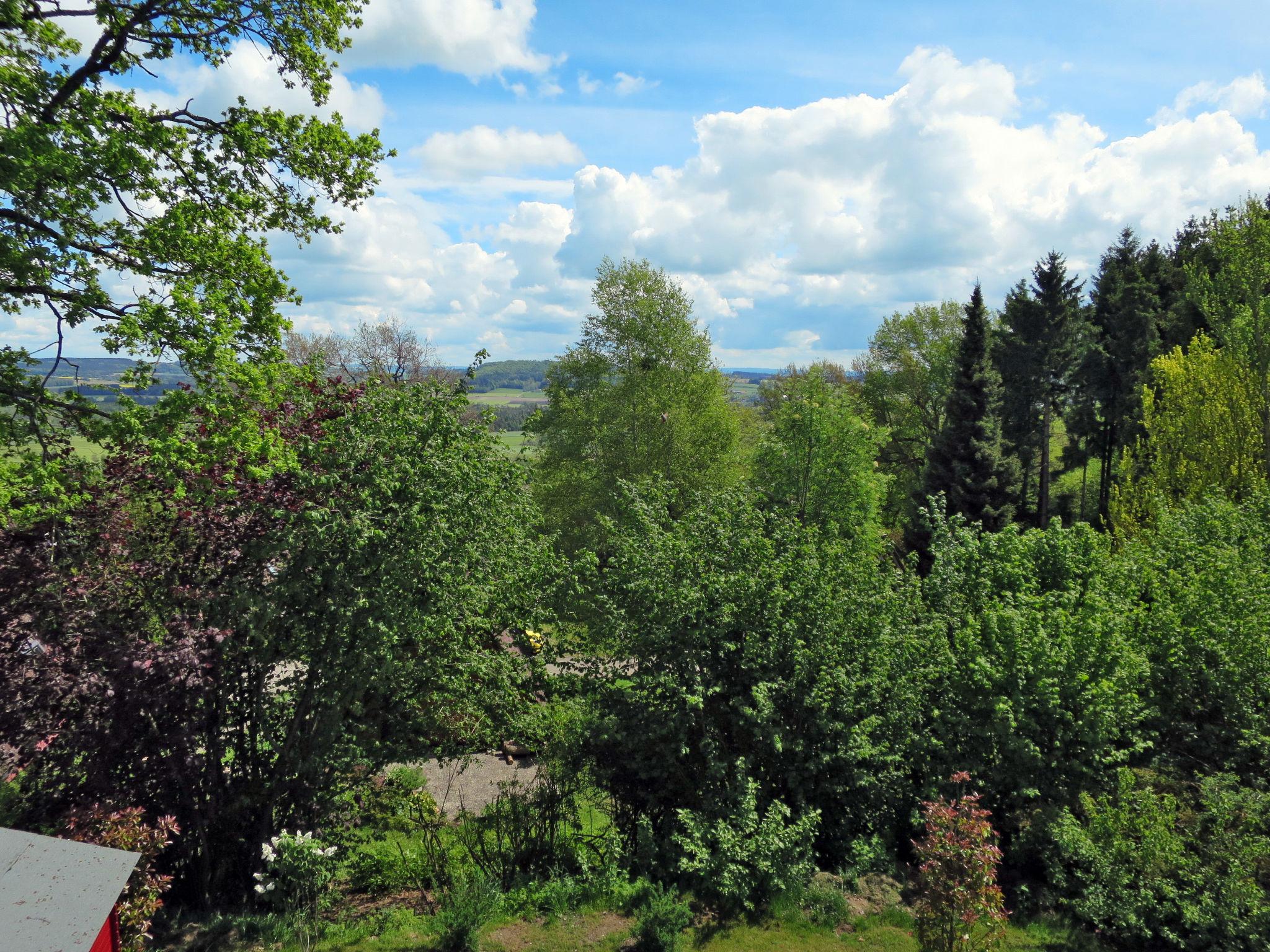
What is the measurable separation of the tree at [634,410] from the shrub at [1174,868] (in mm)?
18825

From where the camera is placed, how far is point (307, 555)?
859cm

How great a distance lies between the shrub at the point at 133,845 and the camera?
23.2 feet

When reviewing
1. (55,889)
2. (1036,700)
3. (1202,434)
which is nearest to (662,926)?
(1036,700)

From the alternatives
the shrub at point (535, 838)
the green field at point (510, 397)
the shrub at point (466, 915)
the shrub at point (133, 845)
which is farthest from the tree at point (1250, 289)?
the green field at point (510, 397)

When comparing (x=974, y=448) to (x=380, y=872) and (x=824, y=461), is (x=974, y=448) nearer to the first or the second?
(x=824, y=461)

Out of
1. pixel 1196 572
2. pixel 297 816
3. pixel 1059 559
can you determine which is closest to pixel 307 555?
pixel 297 816

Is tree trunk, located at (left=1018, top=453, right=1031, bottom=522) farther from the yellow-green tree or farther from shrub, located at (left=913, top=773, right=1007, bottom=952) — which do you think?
shrub, located at (left=913, top=773, right=1007, bottom=952)

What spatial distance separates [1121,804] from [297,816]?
10.1m

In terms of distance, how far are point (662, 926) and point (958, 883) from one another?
308cm

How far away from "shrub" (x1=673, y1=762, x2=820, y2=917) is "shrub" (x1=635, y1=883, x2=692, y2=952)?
0.56 metres

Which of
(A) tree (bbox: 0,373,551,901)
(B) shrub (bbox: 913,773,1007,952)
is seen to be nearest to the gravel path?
(A) tree (bbox: 0,373,551,901)

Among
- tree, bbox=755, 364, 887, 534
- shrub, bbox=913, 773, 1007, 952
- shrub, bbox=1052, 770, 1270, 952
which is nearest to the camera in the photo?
shrub, bbox=913, 773, 1007, 952

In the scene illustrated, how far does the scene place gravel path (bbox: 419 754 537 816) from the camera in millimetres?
14648

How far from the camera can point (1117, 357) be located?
33.2 metres
